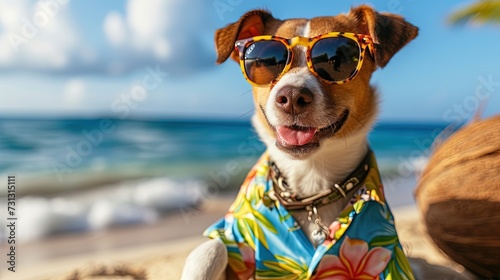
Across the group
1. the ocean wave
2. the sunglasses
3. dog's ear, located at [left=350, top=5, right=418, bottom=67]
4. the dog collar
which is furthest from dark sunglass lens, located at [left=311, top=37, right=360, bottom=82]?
the ocean wave

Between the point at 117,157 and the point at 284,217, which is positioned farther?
the point at 117,157

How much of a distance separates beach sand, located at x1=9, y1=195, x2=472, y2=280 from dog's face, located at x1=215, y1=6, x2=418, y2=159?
1.11 m

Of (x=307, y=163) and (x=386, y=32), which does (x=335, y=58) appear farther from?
(x=307, y=163)

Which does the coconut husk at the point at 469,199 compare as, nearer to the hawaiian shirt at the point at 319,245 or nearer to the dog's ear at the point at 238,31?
the hawaiian shirt at the point at 319,245

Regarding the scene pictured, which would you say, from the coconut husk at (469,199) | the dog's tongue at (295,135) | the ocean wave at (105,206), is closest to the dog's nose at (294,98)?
the dog's tongue at (295,135)

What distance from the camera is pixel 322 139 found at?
2.39 metres

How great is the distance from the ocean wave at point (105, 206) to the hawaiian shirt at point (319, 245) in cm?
291

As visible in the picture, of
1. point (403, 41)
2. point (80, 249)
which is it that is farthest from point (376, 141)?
point (403, 41)

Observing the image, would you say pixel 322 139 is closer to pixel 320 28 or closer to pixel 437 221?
pixel 320 28

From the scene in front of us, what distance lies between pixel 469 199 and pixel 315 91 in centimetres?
115

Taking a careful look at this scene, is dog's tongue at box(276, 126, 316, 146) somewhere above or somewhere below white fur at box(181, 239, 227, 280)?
above

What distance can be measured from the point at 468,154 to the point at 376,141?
11654 mm

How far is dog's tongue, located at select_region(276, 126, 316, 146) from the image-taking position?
7.75 ft

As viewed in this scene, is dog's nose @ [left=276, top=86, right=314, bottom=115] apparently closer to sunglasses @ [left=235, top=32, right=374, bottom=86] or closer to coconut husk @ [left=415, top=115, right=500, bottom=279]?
sunglasses @ [left=235, top=32, right=374, bottom=86]
